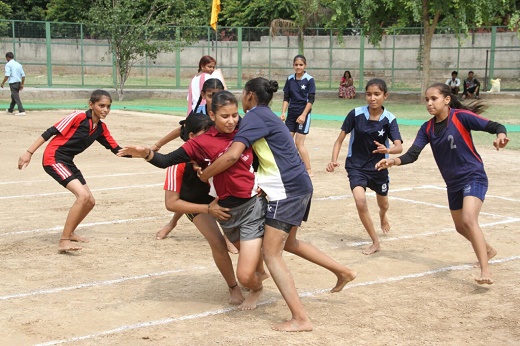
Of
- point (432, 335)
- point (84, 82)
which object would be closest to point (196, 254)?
point (432, 335)

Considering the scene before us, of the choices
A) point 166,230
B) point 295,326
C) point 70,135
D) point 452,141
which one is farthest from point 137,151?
point 166,230

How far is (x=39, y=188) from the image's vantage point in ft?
35.5

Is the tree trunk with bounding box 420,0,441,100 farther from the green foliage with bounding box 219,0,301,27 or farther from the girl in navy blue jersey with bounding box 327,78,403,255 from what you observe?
the girl in navy blue jersey with bounding box 327,78,403,255

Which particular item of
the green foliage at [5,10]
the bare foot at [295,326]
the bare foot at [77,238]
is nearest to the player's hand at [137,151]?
the bare foot at [295,326]

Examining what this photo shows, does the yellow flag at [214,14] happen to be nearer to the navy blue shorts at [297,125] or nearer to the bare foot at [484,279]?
the navy blue shorts at [297,125]

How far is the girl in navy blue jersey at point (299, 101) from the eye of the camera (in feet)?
39.8

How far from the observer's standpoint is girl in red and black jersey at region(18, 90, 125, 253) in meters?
7.34

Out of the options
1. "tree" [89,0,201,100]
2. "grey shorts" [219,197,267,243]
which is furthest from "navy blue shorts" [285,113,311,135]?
"tree" [89,0,201,100]

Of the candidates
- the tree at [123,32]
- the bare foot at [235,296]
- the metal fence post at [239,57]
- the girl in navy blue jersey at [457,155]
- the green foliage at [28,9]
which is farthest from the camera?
the green foliage at [28,9]

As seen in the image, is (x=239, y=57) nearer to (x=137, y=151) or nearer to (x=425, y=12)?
(x=425, y=12)

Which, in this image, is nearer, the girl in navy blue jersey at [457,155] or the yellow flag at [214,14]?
the girl in navy blue jersey at [457,155]

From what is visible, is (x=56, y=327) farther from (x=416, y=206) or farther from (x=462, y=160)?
(x=416, y=206)

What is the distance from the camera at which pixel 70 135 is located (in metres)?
7.45

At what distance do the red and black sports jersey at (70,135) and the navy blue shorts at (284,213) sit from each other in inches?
110
